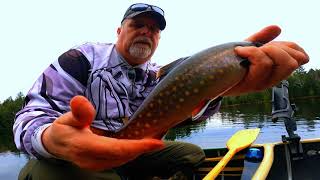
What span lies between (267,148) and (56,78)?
12.9ft

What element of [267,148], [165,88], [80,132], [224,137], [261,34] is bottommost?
[224,137]

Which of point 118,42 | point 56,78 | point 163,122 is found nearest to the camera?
point 163,122

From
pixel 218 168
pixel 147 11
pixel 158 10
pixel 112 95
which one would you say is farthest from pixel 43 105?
pixel 218 168

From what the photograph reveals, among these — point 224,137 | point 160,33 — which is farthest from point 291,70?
point 224,137

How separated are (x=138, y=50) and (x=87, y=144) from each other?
2375 millimetres

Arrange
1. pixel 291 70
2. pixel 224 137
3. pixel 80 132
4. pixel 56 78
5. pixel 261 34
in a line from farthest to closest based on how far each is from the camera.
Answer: pixel 224 137
pixel 56 78
pixel 261 34
pixel 291 70
pixel 80 132

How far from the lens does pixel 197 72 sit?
2.72m

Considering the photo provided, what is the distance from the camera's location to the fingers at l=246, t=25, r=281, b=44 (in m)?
3.06

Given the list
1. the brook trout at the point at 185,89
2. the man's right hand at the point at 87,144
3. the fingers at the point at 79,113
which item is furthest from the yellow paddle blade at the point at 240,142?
the fingers at the point at 79,113

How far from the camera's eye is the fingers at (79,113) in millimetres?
1947

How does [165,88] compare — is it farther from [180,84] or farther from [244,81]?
[244,81]

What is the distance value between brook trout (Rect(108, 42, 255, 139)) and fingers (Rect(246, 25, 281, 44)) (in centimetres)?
35

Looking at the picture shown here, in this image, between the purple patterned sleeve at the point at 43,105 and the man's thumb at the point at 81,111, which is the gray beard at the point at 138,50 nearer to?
the purple patterned sleeve at the point at 43,105

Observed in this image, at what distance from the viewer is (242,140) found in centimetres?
676
